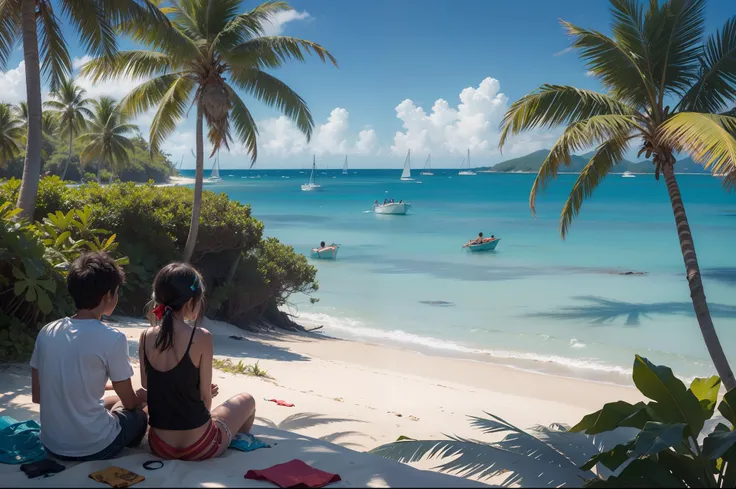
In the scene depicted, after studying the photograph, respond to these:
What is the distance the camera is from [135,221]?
36.8 ft

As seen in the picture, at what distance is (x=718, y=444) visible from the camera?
10.1 ft

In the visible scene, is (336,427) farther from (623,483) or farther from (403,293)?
(403,293)

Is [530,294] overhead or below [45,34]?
below

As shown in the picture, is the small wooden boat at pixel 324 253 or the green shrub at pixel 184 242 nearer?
the green shrub at pixel 184 242

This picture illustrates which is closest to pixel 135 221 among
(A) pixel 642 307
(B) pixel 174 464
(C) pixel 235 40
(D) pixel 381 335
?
(C) pixel 235 40

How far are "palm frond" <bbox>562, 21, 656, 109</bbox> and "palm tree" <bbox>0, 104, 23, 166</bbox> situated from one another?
117ft

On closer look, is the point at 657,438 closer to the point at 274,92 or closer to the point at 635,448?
the point at 635,448

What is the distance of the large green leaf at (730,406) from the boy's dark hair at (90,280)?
364 centimetres

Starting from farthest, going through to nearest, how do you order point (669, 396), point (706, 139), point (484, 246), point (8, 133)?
point (8, 133), point (484, 246), point (706, 139), point (669, 396)

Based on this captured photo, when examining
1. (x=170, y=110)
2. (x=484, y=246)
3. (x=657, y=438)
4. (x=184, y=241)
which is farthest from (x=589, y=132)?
(x=484, y=246)

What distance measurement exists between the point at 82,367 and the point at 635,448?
2.86 m

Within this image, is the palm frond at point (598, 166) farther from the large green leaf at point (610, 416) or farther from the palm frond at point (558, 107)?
the large green leaf at point (610, 416)

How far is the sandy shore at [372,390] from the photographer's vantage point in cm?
552

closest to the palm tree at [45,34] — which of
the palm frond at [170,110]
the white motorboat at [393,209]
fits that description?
the palm frond at [170,110]
